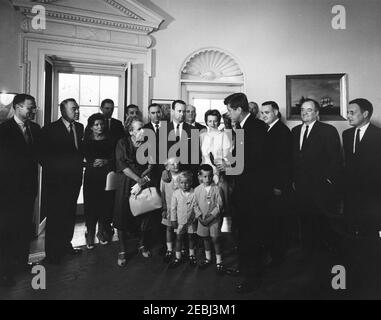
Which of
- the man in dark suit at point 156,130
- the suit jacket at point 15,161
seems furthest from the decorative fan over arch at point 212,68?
the suit jacket at point 15,161

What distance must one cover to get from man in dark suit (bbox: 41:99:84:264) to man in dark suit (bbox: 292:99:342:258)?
223 centimetres

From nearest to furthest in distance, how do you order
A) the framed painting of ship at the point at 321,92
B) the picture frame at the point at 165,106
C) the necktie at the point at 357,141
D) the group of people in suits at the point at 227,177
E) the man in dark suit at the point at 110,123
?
the group of people in suits at the point at 227,177
the necktie at the point at 357,141
the man in dark suit at the point at 110,123
the picture frame at the point at 165,106
the framed painting of ship at the point at 321,92

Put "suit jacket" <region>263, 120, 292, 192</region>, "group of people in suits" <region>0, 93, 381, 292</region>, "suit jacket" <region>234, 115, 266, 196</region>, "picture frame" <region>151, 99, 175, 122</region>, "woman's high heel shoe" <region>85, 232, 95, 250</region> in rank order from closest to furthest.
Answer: "suit jacket" <region>234, 115, 266, 196</region>, "group of people in suits" <region>0, 93, 381, 292</region>, "suit jacket" <region>263, 120, 292, 192</region>, "woman's high heel shoe" <region>85, 232, 95, 250</region>, "picture frame" <region>151, 99, 175, 122</region>

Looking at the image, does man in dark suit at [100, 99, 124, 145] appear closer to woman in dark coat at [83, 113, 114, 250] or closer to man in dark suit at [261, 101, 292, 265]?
woman in dark coat at [83, 113, 114, 250]

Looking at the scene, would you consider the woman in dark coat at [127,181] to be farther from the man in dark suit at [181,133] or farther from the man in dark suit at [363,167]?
the man in dark suit at [363,167]

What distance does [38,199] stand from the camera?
3.47 metres

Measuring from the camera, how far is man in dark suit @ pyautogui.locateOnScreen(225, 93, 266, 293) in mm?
2139

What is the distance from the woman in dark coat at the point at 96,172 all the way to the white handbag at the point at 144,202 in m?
0.64

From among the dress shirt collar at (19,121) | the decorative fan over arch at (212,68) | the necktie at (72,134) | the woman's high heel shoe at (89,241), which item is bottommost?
the woman's high heel shoe at (89,241)

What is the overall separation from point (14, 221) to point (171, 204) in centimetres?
134

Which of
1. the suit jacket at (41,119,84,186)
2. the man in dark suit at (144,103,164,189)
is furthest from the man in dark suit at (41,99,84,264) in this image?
the man in dark suit at (144,103,164,189)

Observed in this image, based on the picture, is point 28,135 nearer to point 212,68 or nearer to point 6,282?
point 6,282

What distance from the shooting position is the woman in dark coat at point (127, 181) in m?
2.53
